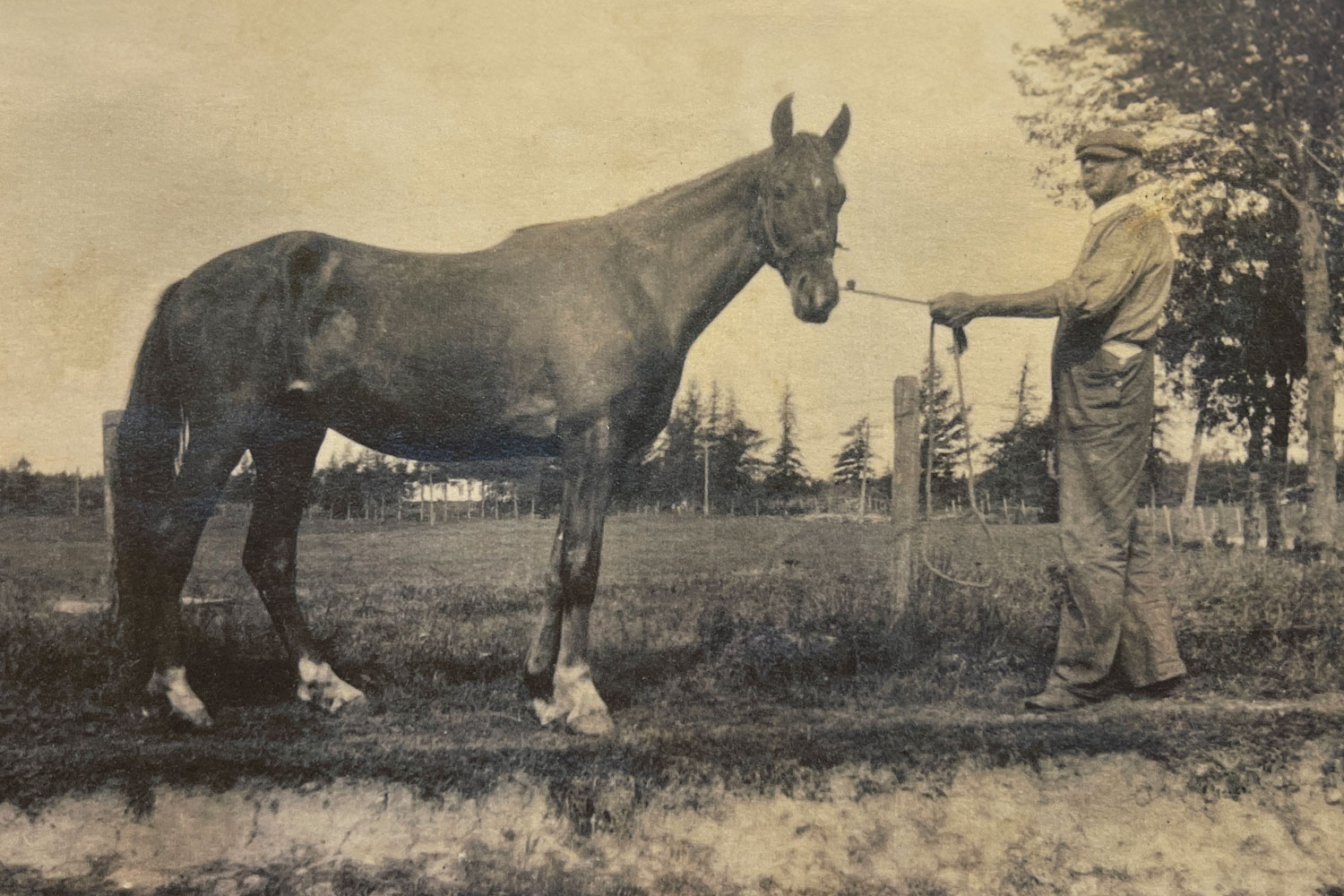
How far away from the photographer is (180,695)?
3.73 m

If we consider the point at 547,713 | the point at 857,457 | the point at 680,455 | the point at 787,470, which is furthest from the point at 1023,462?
the point at 547,713

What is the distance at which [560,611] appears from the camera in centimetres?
396

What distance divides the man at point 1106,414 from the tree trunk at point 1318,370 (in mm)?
1880

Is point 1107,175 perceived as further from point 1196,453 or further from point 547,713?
point 547,713

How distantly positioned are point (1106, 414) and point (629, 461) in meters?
2.07

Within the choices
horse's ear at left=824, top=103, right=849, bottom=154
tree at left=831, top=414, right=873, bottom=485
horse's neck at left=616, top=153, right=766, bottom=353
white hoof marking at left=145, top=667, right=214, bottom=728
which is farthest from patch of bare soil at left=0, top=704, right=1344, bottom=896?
horse's ear at left=824, top=103, right=849, bottom=154

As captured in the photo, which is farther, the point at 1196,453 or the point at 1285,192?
the point at 1196,453

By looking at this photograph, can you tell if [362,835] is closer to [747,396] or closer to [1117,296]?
[747,396]

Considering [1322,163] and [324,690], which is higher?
[1322,163]

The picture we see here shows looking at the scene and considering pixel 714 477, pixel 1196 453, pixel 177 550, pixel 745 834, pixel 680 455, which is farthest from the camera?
pixel 1196 453

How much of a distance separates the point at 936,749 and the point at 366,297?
3.04 m

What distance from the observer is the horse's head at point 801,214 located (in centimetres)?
390

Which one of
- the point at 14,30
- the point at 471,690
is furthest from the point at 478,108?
the point at 471,690

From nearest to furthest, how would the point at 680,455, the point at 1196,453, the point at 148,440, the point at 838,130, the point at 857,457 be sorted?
the point at 148,440 → the point at 838,130 → the point at 680,455 → the point at 857,457 → the point at 1196,453
